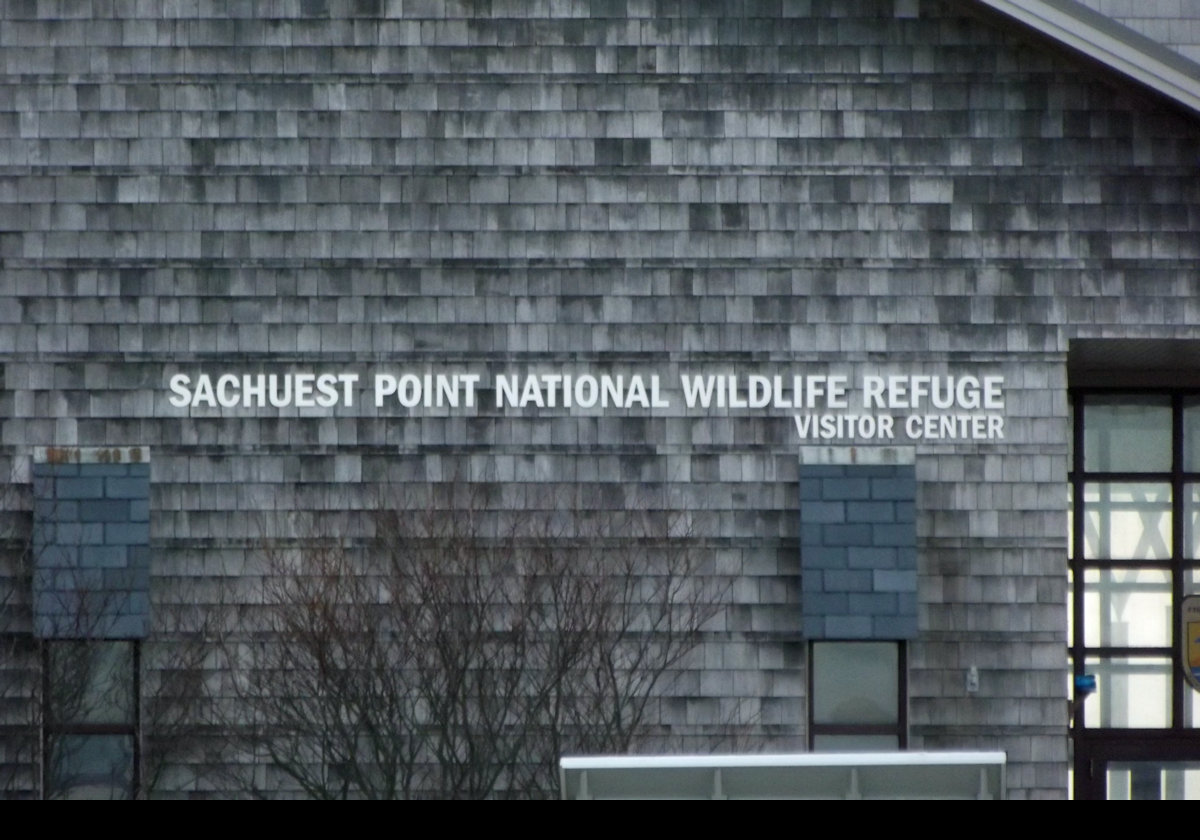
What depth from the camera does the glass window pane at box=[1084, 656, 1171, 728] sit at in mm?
16641

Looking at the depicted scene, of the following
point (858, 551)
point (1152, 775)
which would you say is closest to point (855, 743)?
point (858, 551)

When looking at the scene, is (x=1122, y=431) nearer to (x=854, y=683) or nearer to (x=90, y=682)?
(x=854, y=683)

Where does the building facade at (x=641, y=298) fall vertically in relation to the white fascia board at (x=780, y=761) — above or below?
above

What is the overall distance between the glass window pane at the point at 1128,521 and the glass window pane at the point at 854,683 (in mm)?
3371

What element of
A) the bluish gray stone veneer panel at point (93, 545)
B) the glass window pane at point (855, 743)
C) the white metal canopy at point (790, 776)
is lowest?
the glass window pane at point (855, 743)

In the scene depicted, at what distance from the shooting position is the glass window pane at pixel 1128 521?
54.5ft

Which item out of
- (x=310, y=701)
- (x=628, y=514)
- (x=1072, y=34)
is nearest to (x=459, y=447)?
(x=628, y=514)

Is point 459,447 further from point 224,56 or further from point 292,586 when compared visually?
point 224,56

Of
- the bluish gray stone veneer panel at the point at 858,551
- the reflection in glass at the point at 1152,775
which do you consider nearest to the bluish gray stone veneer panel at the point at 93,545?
the bluish gray stone veneer panel at the point at 858,551

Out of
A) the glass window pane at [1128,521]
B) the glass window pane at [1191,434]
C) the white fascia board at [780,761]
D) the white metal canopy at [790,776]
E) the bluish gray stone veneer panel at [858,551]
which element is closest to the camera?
the white fascia board at [780,761]

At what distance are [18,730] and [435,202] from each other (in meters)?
6.41

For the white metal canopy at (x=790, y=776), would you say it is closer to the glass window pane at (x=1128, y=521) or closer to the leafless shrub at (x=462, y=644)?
the leafless shrub at (x=462, y=644)

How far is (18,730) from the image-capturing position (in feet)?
47.3
